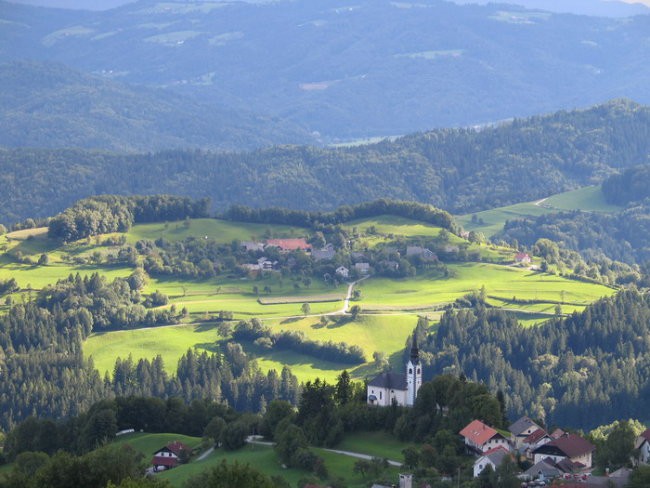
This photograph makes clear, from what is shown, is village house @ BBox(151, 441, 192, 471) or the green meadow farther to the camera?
the green meadow

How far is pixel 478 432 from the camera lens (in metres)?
96.9

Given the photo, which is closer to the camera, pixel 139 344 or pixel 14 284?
pixel 139 344

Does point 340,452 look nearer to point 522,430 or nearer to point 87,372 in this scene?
point 522,430

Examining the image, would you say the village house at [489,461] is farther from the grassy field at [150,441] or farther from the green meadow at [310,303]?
the green meadow at [310,303]

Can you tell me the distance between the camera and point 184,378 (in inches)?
6029

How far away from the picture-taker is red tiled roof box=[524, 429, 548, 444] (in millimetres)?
97188

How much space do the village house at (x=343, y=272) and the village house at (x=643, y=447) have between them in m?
100

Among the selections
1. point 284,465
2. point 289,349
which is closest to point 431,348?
point 289,349

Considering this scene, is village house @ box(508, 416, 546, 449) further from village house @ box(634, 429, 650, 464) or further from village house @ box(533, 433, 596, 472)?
village house @ box(634, 429, 650, 464)

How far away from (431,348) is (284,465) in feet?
207

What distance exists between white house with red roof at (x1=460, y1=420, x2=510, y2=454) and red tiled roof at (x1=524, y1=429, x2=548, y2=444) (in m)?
1.77

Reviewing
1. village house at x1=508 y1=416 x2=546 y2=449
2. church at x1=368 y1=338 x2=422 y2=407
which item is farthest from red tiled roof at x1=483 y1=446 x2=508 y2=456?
→ church at x1=368 y1=338 x2=422 y2=407

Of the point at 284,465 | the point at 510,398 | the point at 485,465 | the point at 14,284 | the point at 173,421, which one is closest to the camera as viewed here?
the point at 485,465

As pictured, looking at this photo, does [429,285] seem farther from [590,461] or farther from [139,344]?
[590,461]
